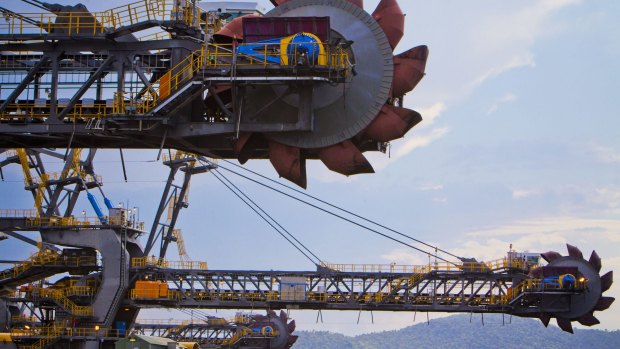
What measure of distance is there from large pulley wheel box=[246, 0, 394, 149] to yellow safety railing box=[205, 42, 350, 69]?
1466 mm

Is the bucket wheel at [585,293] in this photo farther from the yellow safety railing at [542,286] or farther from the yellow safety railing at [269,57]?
the yellow safety railing at [269,57]

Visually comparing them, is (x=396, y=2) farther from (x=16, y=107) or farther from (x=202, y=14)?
(x=16, y=107)

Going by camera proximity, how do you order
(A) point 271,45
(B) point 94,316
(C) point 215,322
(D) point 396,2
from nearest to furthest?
(A) point 271,45 → (D) point 396,2 → (B) point 94,316 → (C) point 215,322

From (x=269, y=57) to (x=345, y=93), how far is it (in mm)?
3810

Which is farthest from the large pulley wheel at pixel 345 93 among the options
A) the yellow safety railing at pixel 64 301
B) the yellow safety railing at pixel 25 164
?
the yellow safety railing at pixel 25 164

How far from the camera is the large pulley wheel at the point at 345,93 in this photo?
5044 cm

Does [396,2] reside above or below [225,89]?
above

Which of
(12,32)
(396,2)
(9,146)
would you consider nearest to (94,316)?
(9,146)

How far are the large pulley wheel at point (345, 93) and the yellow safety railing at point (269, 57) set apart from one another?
1.47m

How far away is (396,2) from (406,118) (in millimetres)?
5456

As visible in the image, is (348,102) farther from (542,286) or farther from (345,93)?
(542,286)

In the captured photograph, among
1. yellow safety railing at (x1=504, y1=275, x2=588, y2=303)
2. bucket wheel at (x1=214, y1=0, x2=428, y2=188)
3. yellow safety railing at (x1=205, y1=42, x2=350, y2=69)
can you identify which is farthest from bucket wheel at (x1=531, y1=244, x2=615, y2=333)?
yellow safety railing at (x1=205, y1=42, x2=350, y2=69)

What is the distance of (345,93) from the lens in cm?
5081

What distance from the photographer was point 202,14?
55906 millimetres
